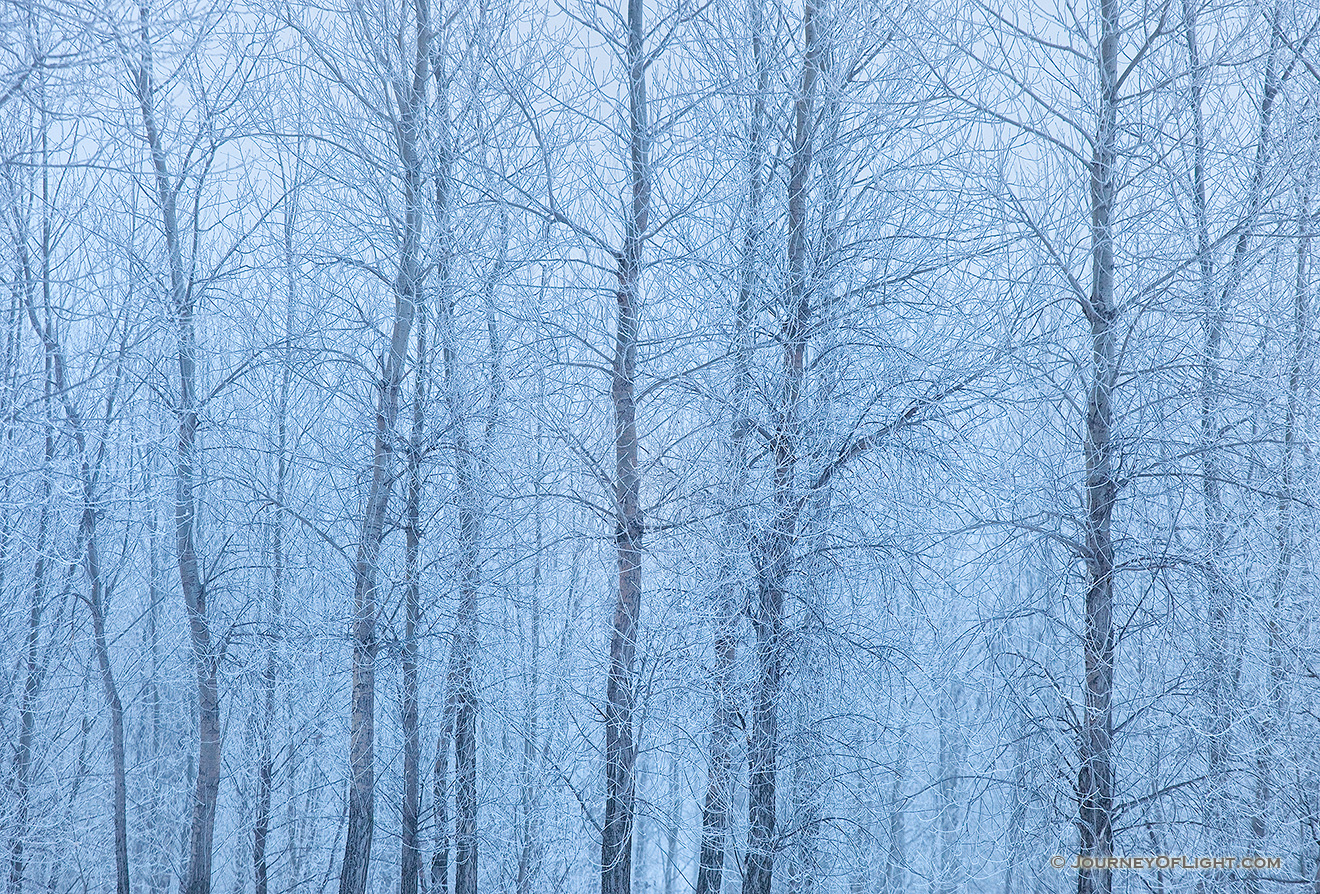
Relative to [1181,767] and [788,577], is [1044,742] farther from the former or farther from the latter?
[788,577]

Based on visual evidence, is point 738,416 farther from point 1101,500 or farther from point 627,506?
point 1101,500

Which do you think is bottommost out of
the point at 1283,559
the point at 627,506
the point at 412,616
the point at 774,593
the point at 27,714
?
the point at 27,714

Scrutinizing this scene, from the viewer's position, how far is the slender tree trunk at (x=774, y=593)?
229 inches

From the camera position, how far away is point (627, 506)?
617cm

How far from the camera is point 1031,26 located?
17.7 feet

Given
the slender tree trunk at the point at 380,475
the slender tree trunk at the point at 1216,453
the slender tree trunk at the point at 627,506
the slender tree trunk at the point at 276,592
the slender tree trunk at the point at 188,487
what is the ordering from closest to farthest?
1. the slender tree trunk at the point at 1216,453
2. the slender tree trunk at the point at 627,506
3. the slender tree trunk at the point at 380,475
4. the slender tree trunk at the point at 188,487
5. the slender tree trunk at the point at 276,592

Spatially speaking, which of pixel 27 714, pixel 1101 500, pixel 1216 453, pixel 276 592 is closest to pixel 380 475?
pixel 276 592

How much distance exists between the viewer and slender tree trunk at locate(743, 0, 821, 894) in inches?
229

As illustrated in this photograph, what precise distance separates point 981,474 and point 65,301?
23.9 ft

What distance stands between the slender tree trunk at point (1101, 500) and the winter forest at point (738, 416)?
0.03m

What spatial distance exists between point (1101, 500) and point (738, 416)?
212 cm

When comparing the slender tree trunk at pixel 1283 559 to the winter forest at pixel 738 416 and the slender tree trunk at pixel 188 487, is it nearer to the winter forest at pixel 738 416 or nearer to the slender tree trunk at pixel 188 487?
the winter forest at pixel 738 416

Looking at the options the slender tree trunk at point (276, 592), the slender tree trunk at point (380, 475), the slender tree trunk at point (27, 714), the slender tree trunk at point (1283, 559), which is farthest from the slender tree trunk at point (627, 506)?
the slender tree trunk at point (27, 714)

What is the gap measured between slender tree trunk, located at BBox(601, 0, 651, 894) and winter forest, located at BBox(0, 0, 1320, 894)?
0.03 metres
